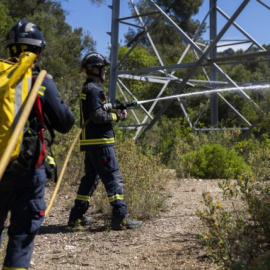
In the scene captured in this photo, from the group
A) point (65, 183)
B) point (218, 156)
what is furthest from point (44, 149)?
point (218, 156)

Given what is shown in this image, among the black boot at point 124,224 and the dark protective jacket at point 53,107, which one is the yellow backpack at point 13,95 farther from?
→ the black boot at point 124,224

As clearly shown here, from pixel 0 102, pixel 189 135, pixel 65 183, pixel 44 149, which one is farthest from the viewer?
pixel 189 135

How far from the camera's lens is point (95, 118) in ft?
18.3

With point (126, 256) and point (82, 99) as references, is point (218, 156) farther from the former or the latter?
point (126, 256)

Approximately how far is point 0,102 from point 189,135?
7491 mm

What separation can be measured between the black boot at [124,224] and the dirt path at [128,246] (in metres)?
0.07

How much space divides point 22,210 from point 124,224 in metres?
2.37

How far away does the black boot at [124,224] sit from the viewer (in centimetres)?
570

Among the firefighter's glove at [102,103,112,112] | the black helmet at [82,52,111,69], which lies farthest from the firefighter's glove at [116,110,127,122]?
the black helmet at [82,52,111,69]

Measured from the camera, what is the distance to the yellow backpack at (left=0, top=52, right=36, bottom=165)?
3.12 meters

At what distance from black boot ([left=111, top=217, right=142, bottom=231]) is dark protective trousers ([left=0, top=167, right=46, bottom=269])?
7.31ft

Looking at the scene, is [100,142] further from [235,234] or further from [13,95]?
[13,95]

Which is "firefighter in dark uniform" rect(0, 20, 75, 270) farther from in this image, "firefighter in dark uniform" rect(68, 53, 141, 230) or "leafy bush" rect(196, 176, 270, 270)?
"firefighter in dark uniform" rect(68, 53, 141, 230)

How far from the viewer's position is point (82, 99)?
5.81m
